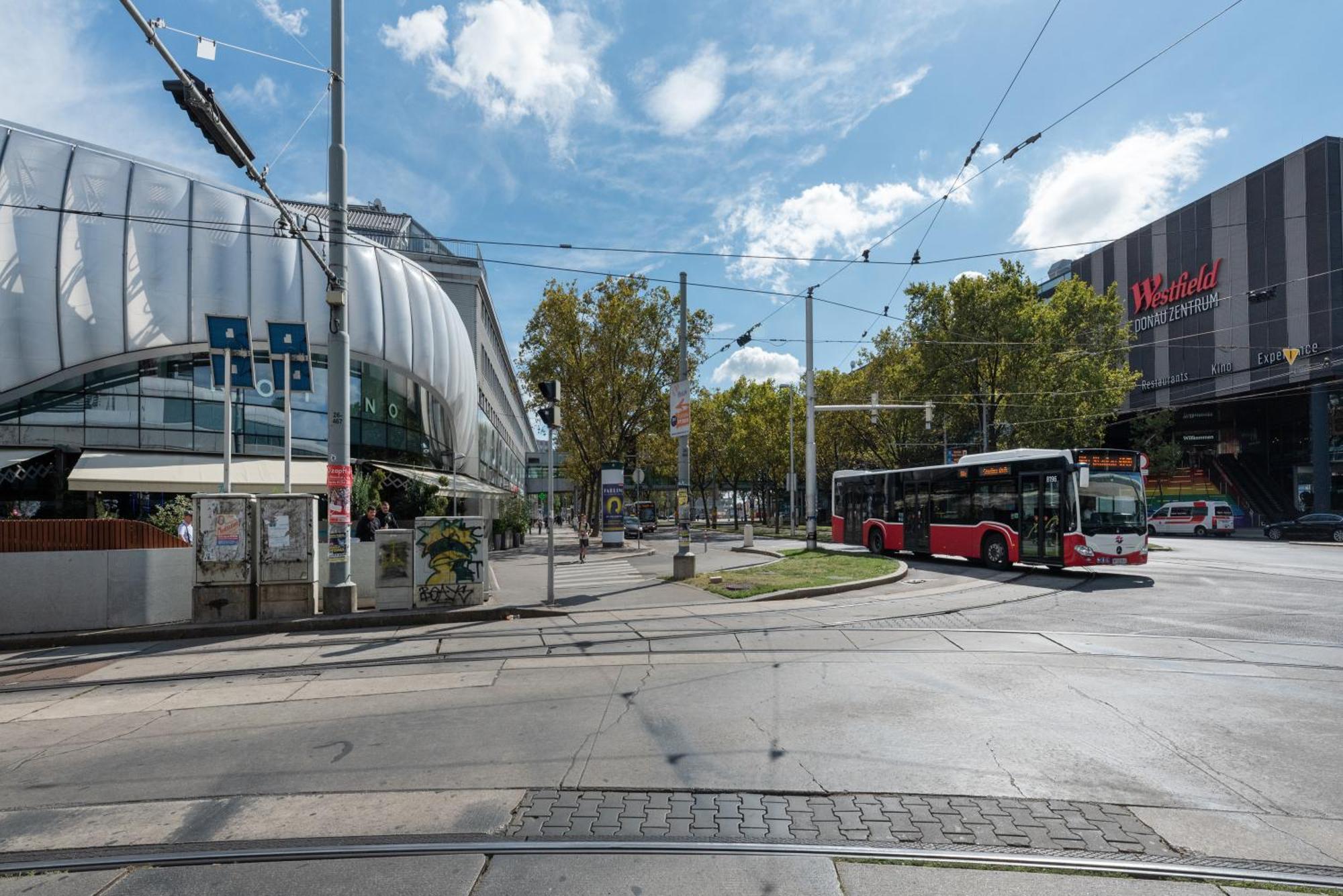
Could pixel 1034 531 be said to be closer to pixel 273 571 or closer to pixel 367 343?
pixel 273 571

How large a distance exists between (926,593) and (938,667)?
676cm

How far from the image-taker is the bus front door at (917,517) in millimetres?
21094

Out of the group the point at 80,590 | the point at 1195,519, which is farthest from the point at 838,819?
the point at 1195,519

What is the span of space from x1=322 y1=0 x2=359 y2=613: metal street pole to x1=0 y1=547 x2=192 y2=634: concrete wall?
2510 millimetres

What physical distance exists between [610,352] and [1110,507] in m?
24.9

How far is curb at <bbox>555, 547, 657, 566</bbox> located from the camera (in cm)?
2314

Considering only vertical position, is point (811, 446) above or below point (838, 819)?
above

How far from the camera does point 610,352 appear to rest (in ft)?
119

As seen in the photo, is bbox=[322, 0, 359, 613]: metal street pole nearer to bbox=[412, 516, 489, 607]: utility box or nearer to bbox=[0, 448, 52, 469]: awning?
bbox=[412, 516, 489, 607]: utility box

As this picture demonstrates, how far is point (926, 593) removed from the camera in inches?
544

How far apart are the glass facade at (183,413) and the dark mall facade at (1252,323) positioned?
40.5 meters

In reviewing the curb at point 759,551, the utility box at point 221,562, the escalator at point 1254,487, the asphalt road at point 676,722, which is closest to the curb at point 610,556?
the curb at point 759,551

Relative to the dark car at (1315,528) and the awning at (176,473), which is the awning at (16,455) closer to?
the awning at (176,473)

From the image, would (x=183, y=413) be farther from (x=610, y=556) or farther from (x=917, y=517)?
(x=917, y=517)
